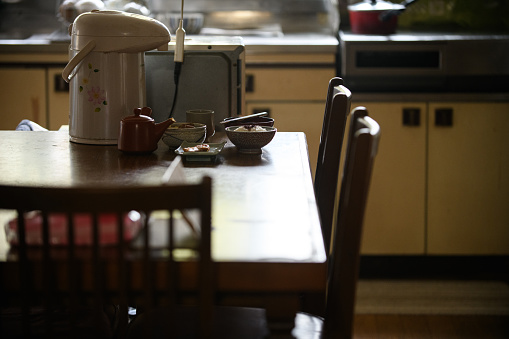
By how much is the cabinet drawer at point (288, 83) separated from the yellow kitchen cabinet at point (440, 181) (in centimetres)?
19

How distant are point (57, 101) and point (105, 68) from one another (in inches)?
60.9

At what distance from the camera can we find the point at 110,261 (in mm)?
1157

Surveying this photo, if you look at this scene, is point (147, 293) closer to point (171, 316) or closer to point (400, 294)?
point (171, 316)

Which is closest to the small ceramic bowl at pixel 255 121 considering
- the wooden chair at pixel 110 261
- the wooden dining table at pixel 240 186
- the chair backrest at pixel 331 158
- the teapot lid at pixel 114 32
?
the wooden dining table at pixel 240 186

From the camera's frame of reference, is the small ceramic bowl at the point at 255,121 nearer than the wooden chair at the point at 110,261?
No

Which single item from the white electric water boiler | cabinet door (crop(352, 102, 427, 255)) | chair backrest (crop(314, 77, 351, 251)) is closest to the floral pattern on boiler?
the white electric water boiler

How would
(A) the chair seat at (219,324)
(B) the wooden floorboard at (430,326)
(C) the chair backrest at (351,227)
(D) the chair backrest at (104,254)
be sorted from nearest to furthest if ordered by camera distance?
(D) the chair backrest at (104,254) → (C) the chair backrest at (351,227) → (A) the chair seat at (219,324) → (B) the wooden floorboard at (430,326)

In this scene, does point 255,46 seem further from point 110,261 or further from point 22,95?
point 110,261

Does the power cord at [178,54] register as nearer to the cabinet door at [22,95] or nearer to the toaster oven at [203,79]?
the toaster oven at [203,79]

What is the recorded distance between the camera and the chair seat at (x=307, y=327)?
1.47m

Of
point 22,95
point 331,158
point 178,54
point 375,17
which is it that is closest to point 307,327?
point 331,158

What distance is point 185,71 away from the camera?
226 cm

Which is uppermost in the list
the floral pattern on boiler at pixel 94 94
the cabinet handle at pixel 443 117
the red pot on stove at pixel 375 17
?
the red pot on stove at pixel 375 17

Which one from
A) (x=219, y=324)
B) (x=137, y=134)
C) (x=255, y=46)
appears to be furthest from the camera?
(x=255, y=46)
